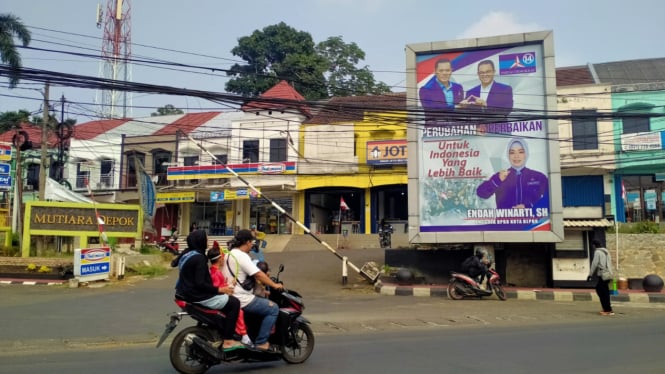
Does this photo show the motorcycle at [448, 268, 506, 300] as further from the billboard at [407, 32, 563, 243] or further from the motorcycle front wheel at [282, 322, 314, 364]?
the motorcycle front wheel at [282, 322, 314, 364]

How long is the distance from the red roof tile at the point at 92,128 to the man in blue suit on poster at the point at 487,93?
3038cm

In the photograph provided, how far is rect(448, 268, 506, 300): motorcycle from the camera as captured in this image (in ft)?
48.0

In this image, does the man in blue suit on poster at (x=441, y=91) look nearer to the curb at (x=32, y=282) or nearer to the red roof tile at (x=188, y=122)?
the curb at (x=32, y=282)

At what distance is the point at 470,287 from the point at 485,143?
479 centimetres

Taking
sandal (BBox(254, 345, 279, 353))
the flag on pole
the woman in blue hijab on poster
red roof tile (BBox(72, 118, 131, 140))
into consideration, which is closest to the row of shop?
red roof tile (BBox(72, 118, 131, 140))

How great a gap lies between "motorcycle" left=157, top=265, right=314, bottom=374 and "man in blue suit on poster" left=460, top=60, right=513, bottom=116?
12316 mm

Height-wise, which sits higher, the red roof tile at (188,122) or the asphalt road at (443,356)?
the red roof tile at (188,122)

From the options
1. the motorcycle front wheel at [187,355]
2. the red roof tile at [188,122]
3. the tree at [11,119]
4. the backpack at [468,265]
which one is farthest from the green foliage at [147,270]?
the tree at [11,119]

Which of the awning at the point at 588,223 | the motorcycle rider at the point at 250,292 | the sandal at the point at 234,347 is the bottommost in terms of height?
the sandal at the point at 234,347

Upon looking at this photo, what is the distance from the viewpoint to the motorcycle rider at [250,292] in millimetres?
6070

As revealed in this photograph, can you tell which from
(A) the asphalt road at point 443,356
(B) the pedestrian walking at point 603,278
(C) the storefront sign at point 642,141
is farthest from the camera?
(C) the storefront sign at point 642,141

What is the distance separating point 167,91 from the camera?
38.1 feet

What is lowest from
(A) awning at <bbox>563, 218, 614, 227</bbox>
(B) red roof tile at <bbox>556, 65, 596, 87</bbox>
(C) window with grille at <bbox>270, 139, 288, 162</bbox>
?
(A) awning at <bbox>563, 218, 614, 227</bbox>

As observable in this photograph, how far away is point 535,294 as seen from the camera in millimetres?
15273
